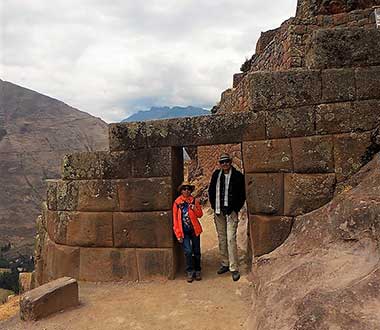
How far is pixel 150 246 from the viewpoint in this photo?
6832mm

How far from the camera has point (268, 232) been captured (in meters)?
6.21

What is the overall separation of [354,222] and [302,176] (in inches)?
67.7

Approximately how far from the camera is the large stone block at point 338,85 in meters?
6.02

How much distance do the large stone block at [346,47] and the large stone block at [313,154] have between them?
1.09 meters

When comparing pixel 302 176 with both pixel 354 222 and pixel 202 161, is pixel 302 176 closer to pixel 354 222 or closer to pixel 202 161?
pixel 354 222

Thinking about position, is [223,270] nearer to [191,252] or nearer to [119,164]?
[191,252]

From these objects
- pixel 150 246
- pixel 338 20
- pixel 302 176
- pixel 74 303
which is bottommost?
pixel 74 303

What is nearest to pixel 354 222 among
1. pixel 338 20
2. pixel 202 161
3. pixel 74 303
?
pixel 74 303

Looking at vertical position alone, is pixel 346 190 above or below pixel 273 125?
below

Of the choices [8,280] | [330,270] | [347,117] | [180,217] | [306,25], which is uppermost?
[306,25]

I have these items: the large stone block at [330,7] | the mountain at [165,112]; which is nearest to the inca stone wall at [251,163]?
the large stone block at [330,7]

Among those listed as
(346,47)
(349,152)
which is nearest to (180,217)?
(349,152)

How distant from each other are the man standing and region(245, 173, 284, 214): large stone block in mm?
290

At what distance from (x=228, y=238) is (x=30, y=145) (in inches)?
3210
